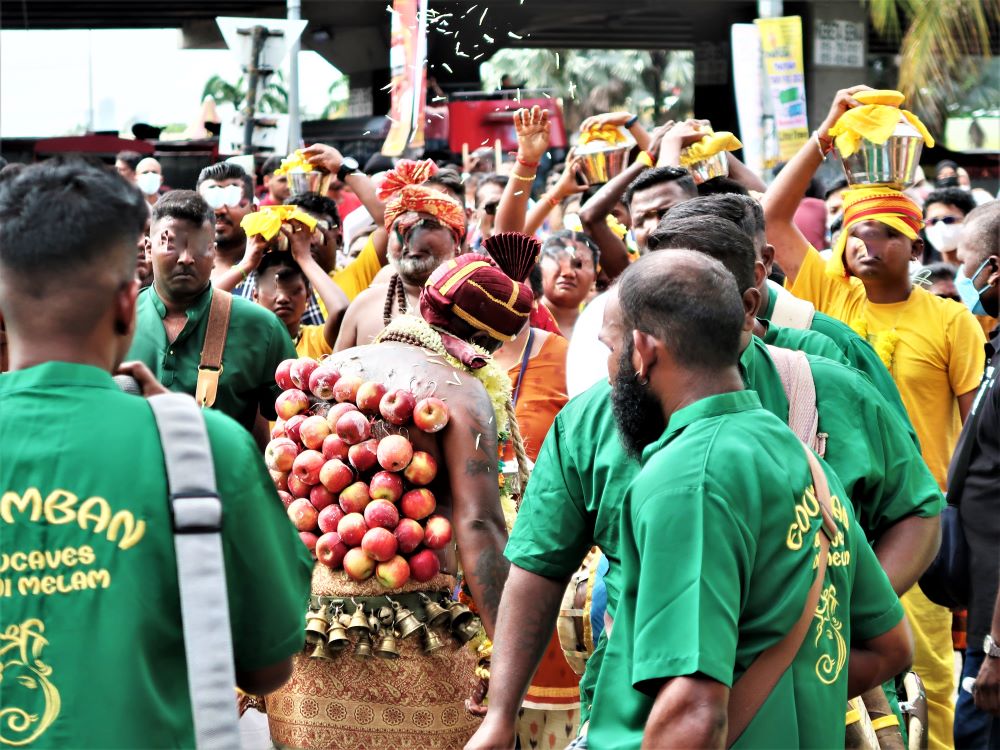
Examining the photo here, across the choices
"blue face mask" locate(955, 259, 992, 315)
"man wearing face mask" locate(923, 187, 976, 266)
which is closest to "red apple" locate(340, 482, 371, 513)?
"blue face mask" locate(955, 259, 992, 315)

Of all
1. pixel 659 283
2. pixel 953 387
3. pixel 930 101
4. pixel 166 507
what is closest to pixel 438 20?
pixel 953 387

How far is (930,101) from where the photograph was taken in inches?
829

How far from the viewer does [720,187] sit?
18.2 ft

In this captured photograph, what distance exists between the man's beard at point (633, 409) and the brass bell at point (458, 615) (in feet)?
4.99

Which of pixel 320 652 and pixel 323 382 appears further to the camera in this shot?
pixel 323 382

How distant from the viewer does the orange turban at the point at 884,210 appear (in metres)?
5.81

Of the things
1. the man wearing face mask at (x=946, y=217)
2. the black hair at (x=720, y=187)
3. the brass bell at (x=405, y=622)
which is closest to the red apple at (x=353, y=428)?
the brass bell at (x=405, y=622)

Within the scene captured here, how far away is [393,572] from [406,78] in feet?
16.4

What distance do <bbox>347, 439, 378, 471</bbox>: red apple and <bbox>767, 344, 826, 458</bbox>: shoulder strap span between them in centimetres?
129

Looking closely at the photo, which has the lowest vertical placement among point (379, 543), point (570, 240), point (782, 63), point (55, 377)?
point (379, 543)

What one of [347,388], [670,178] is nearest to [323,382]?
[347,388]

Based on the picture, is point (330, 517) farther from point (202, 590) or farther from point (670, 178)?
point (670, 178)

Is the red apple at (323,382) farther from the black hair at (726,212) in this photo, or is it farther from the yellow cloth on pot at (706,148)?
the yellow cloth on pot at (706,148)

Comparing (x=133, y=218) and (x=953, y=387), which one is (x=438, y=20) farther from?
(x=133, y=218)
